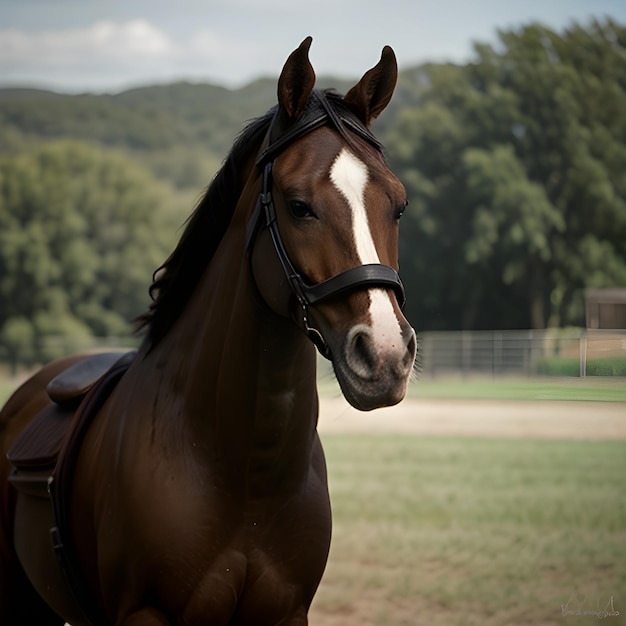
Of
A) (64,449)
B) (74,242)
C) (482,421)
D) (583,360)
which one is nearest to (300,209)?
(64,449)

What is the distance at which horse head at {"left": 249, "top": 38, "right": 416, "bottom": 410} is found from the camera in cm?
222

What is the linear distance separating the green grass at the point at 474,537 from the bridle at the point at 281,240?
407 cm

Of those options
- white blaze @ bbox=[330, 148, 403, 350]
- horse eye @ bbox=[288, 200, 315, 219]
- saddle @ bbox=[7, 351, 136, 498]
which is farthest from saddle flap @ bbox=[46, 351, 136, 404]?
white blaze @ bbox=[330, 148, 403, 350]

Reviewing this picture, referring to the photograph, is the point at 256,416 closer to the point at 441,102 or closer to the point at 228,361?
the point at 228,361

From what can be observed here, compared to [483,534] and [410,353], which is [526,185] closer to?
[483,534]

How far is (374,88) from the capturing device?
107 inches

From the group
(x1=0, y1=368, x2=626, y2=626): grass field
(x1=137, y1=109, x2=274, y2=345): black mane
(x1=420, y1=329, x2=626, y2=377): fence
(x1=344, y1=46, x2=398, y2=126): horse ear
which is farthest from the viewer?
(x1=420, y1=329, x2=626, y2=377): fence

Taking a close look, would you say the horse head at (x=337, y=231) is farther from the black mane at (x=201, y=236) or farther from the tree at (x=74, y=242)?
the tree at (x=74, y=242)

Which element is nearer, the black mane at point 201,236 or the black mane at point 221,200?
the black mane at point 221,200

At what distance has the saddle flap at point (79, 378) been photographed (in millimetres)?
3568

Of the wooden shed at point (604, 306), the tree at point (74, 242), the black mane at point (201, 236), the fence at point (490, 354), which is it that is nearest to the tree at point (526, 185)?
the wooden shed at point (604, 306)

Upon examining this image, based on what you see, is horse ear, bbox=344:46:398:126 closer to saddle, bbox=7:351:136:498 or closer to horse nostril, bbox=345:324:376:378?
horse nostril, bbox=345:324:376:378

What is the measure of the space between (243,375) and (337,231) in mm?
577

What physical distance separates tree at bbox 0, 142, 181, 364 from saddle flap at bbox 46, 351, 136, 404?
37.4m
